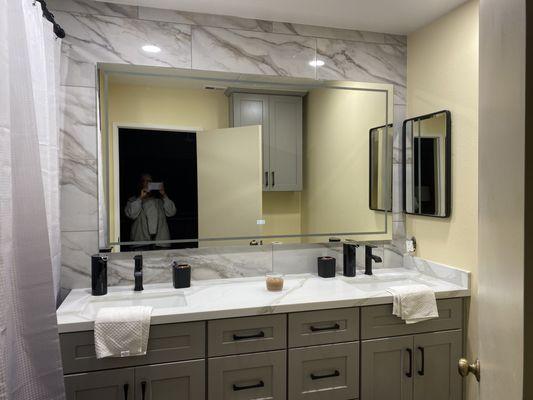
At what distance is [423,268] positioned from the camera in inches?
100

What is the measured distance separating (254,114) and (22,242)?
147cm

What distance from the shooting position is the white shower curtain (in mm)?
1170

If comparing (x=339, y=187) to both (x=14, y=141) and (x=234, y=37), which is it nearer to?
(x=234, y=37)

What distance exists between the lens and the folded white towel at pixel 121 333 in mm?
1674

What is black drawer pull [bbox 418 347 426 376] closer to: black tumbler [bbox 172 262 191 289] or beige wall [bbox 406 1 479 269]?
beige wall [bbox 406 1 479 269]

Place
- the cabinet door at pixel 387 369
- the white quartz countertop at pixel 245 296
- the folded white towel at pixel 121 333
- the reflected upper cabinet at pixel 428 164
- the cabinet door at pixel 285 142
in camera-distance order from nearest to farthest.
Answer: the folded white towel at pixel 121 333
the white quartz countertop at pixel 245 296
the cabinet door at pixel 387 369
the reflected upper cabinet at pixel 428 164
the cabinet door at pixel 285 142

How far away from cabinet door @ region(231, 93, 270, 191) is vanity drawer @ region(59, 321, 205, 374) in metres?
0.99

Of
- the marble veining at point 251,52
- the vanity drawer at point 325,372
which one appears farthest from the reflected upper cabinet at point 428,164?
the vanity drawer at point 325,372

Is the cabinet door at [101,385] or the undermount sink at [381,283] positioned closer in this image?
the cabinet door at [101,385]

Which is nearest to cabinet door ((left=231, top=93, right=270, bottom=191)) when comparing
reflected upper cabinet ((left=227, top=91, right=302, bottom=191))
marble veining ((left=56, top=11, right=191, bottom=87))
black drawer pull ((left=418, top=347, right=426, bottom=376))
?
reflected upper cabinet ((left=227, top=91, right=302, bottom=191))

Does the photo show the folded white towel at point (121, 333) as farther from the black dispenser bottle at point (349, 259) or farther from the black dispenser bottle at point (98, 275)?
the black dispenser bottle at point (349, 259)

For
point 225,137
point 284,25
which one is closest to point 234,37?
point 284,25

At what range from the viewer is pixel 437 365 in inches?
85.4

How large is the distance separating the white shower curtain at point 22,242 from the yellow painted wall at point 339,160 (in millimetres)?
1511
